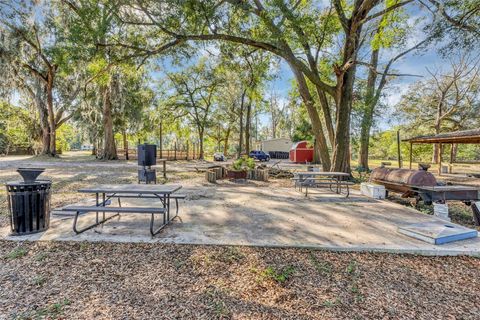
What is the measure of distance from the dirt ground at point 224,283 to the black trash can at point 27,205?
429mm

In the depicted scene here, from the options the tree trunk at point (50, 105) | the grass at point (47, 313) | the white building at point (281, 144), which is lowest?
the grass at point (47, 313)

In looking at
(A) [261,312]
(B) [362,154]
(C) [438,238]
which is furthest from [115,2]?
(B) [362,154]

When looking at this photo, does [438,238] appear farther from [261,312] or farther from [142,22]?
[142,22]

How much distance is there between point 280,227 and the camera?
4.36 meters

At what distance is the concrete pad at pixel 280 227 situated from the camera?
11.8ft

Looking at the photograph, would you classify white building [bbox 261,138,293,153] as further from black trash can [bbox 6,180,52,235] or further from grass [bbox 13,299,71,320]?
grass [bbox 13,299,71,320]

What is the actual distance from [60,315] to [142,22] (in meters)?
9.48

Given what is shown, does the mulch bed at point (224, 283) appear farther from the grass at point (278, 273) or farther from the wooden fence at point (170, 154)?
the wooden fence at point (170, 154)

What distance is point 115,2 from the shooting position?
7621mm

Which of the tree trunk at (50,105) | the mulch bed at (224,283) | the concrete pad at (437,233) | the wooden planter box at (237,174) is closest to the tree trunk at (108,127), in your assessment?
the tree trunk at (50,105)

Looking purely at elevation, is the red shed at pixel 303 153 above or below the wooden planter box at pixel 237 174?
above

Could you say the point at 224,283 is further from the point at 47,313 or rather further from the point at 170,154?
the point at 170,154

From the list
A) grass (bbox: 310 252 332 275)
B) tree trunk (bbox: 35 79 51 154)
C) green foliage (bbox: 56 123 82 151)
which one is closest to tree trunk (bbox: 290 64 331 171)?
grass (bbox: 310 252 332 275)

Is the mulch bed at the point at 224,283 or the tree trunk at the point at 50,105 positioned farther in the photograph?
the tree trunk at the point at 50,105
